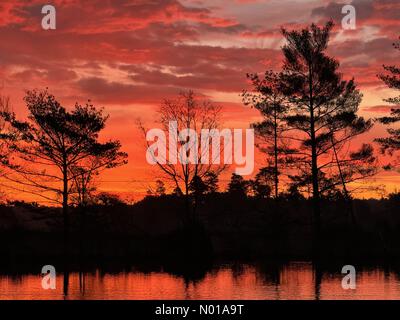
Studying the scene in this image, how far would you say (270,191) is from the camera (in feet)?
192

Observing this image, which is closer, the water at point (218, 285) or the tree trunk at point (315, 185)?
the water at point (218, 285)

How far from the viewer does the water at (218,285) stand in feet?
66.1

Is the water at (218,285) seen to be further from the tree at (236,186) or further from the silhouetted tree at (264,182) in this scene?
the tree at (236,186)

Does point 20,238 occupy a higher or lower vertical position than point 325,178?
lower

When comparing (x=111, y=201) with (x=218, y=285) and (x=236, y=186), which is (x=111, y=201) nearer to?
(x=236, y=186)

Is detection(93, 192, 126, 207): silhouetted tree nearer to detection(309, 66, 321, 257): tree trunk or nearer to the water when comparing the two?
detection(309, 66, 321, 257): tree trunk

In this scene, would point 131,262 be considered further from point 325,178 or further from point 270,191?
point 270,191

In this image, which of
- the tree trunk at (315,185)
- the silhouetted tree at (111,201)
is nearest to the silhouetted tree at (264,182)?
the tree trunk at (315,185)

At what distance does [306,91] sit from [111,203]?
104ft

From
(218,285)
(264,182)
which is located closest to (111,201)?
(264,182)

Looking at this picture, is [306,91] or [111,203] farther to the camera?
[111,203]

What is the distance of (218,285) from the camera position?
2331cm

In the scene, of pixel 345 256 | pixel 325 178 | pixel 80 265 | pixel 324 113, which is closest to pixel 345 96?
pixel 324 113

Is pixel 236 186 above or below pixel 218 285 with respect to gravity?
above
